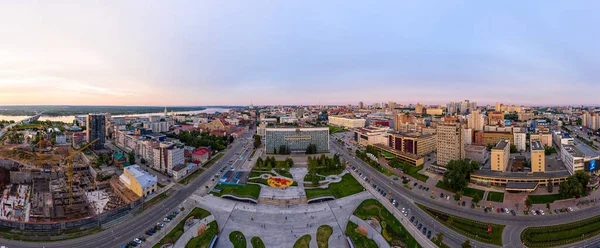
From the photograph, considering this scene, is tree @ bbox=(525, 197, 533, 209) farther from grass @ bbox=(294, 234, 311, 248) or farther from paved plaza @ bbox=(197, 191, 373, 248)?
grass @ bbox=(294, 234, 311, 248)

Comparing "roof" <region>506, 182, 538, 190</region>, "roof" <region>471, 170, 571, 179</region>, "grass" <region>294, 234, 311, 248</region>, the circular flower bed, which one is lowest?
"grass" <region>294, 234, 311, 248</region>

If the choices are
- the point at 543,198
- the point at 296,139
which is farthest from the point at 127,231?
the point at 543,198

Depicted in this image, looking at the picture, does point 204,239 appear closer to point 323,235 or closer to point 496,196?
point 323,235

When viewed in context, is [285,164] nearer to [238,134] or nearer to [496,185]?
[496,185]

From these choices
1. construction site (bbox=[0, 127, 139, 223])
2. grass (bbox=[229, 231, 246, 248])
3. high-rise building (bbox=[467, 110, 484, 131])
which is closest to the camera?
grass (bbox=[229, 231, 246, 248])

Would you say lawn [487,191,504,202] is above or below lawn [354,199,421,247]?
above

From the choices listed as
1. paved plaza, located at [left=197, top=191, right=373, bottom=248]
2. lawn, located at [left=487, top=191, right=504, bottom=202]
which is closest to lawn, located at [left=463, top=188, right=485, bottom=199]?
lawn, located at [left=487, top=191, right=504, bottom=202]
